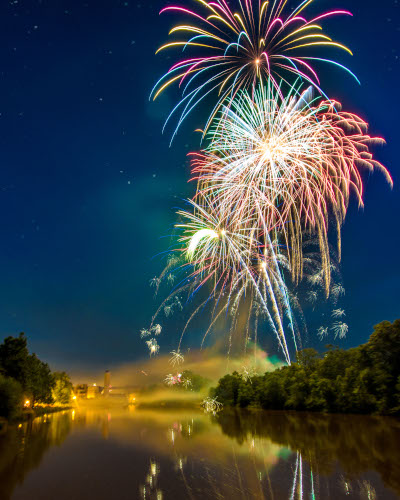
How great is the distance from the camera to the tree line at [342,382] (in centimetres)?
2745

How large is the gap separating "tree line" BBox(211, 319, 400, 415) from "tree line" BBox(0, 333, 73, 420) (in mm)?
27233

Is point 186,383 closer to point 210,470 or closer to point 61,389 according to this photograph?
point 61,389

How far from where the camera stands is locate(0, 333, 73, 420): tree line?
30117 millimetres

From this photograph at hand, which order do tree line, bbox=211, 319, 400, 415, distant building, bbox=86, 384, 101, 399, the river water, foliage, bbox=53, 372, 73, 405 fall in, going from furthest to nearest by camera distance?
distant building, bbox=86, 384, 101, 399 → foliage, bbox=53, 372, 73, 405 → tree line, bbox=211, 319, 400, 415 → the river water

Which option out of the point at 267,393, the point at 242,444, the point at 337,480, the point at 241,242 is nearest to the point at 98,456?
the point at 242,444

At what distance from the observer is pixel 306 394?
129ft

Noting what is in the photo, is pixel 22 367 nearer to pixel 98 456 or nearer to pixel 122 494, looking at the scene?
pixel 98 456

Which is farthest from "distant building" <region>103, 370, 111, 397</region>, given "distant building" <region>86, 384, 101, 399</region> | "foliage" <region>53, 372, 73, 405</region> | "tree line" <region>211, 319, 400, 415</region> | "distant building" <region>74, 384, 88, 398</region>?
"tree line" <region>211, 319, 400, 415</region>

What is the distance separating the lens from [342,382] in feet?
107

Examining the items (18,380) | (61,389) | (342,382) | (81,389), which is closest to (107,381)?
(81,389)

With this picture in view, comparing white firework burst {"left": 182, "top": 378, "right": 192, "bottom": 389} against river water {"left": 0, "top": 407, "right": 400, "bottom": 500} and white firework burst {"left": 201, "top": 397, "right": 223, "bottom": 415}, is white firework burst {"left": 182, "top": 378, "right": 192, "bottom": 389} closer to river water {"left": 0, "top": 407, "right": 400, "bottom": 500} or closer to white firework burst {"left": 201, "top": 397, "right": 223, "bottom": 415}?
white firework burst {"left": 201, "top": 397, "right": 223, "bottom": 415}

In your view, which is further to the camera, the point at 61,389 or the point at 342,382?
the point at 61,389

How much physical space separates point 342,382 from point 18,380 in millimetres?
33124

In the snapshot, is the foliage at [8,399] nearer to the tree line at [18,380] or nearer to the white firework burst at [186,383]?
the tree line at [18,380]
